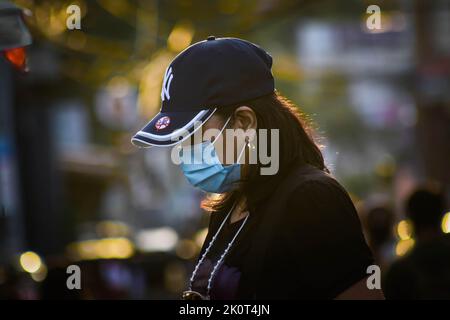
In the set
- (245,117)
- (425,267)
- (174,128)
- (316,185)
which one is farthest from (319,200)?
(425,267)

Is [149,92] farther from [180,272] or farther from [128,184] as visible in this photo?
[128,184]

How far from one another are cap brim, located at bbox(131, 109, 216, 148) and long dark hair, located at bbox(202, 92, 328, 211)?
0.05 m

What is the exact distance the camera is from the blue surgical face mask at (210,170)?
245 centimetres

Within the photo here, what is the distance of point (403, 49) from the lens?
88.9 feet

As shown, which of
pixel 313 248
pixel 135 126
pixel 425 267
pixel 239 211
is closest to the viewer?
pixel 313 248

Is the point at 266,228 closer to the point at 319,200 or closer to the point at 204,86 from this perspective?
the point at 319,200

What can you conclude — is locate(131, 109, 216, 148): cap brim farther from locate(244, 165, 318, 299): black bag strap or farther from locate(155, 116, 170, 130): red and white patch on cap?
locate(244, 165, 318, 299): black bag strap

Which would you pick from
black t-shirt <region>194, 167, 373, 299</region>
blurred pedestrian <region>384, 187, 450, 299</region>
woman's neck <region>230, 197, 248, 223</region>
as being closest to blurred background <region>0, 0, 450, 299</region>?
blurred pedestrian <region>384, 187, 450, 299</region>

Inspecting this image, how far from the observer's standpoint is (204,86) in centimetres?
240

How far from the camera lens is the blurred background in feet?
25.6

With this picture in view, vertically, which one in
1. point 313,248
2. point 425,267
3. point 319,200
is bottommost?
point 425,267

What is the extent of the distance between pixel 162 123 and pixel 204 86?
14 centimetres
